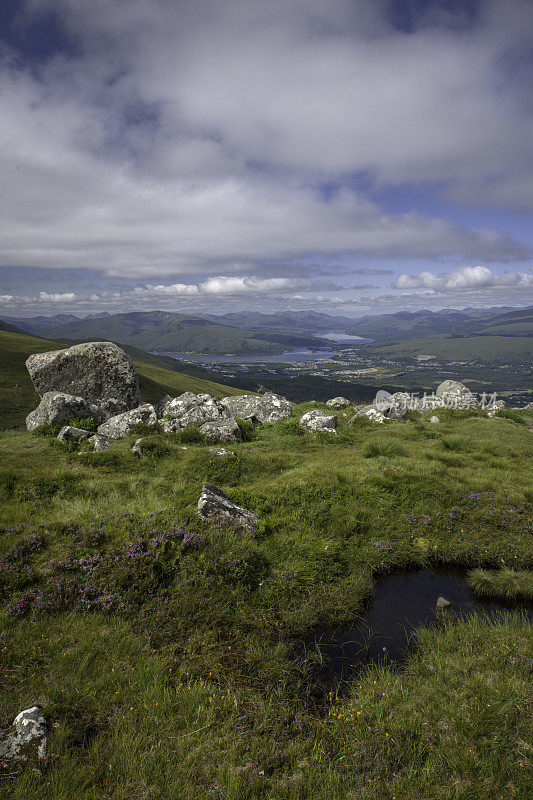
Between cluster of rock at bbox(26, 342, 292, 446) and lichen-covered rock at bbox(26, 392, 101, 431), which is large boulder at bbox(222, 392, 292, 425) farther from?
lichen-covered rock at bbox(26, 392, 101, 431)

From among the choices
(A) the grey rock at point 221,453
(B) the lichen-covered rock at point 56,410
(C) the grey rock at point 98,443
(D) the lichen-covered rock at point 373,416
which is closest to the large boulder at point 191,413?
(C) the grey rock at point 98,443

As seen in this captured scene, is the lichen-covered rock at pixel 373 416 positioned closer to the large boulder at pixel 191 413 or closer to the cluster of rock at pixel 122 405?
the cluster of rock at pixel 122 405

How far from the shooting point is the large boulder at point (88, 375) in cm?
2588

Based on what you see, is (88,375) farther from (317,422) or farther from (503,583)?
(503,583)

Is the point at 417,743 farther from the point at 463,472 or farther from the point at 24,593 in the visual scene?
the point at 463,472

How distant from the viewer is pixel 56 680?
539cm

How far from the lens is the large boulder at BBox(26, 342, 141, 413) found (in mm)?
25875

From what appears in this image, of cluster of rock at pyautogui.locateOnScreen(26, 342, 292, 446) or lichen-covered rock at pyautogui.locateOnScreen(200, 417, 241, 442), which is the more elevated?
cluster of rock at pyautogui.locateOnScreen(26, 342, 292, 446)

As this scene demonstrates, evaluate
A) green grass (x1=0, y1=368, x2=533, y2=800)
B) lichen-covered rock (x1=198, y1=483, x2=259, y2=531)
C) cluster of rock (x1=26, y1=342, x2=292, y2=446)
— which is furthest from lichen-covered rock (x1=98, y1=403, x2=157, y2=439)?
lichen-covered rock (x1=198, y1=483, x2=259, y2=531)

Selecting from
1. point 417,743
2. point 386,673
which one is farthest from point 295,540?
point 417,743

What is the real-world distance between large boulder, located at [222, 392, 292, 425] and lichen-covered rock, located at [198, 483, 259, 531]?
12808 mm

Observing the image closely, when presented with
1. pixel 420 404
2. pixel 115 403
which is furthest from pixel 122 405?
pixel 420 404

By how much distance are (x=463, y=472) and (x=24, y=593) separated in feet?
49.5

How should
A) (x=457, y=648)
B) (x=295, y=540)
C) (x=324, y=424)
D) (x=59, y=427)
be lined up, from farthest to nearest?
(x=324, y=424), (x=59, y=427), (x=295, y=540), (x=457, y=648)
